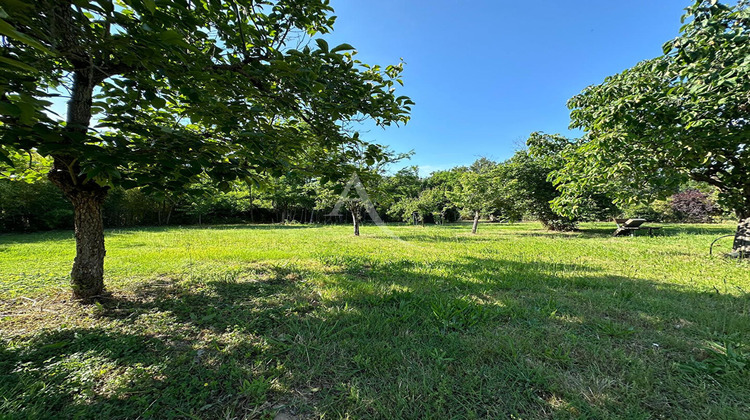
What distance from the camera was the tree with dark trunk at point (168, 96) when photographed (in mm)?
1496

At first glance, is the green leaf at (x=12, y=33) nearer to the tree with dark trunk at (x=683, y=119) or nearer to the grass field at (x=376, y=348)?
the grass field at (x=376, y=348)

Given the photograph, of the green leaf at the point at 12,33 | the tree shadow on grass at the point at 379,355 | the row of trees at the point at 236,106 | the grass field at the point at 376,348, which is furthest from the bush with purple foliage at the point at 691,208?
the green leaf at the point at 12,33

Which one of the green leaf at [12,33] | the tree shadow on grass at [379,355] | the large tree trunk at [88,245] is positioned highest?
the green leaf at [12,33]

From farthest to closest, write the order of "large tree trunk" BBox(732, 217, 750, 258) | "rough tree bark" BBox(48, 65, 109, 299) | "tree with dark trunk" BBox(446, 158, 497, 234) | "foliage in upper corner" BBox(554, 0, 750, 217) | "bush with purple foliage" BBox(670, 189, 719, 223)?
"bush with purple foliage" BBox(670, 189, 719, 223) < "tree with dark trunk" BBox(446, 158, 497, 234) < "large tree trunk" BBox(732, 217, 750, 258) < "foliage in upper corner" BBox(554, 0, 750, 217) < "rough tree bark" BBox(48, 65, 109, 299)

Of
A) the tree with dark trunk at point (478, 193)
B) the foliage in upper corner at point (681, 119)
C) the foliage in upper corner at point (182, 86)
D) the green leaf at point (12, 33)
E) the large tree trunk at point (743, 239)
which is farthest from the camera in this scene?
the tree with dark trunk at point (478, 193)

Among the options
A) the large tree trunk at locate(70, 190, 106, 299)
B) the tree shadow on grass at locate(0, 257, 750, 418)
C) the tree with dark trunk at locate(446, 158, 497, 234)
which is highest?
the tree with dark trunk at locate(446, 158, 497, 234)

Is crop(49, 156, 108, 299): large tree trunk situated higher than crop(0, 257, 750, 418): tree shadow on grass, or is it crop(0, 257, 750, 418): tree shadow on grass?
crop(49, 156, 108, 299): large tree trunk

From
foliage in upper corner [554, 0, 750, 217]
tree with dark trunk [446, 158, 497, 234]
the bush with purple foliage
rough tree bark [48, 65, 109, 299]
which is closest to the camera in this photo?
rough tree bark [48, 65, 109, 299]

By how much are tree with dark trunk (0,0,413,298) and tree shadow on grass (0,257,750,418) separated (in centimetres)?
136

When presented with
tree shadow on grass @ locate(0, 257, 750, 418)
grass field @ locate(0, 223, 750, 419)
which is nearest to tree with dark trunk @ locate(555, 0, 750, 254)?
grass field @ locate(0, 223, 750, 419)

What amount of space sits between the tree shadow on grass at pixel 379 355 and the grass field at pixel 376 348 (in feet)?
0.04

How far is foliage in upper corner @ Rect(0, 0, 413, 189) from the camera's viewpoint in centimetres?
149

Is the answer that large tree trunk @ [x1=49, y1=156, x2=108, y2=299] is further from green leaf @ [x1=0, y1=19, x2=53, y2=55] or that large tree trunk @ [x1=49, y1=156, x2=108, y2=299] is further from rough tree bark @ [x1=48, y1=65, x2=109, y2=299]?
green leaf @ [x1=0, y1=19, x2=53, y2=55]

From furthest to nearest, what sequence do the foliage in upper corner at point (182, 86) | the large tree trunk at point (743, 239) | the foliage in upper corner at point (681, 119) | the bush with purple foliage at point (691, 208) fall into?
the bush with purple foliage at point (691, 208)
the large tree trunk at point (743, 239)
the foliage in upper corner at point (681, 119)
the foliage in upper corner at point (182, 86)
